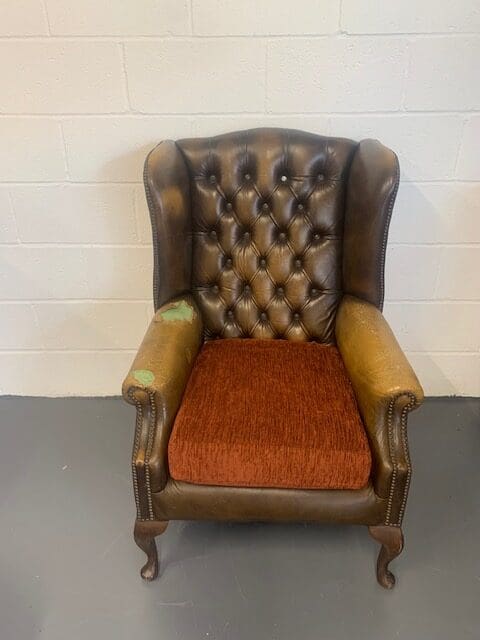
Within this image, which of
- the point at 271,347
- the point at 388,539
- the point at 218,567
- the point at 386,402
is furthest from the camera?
the point at 271,347

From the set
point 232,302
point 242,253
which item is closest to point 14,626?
point 232,302

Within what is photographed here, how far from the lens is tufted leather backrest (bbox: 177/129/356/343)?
158cm

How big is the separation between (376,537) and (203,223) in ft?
3.36

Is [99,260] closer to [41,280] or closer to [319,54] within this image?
[41,280]

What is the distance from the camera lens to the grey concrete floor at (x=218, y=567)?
4.44ft

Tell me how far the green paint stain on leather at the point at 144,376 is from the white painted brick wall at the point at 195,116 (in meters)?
0.70

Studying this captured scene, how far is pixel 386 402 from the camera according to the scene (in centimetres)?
124

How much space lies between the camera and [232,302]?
1699 millimetres

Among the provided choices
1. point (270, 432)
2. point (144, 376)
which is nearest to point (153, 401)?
point (144, 376)

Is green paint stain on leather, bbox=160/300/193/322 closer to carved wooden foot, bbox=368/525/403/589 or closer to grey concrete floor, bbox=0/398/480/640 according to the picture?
grey concrete floor, bbox=0/398/480/640

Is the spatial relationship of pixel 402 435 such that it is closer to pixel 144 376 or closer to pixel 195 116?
pixel 144 376

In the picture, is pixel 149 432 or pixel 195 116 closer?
pixel 149 432

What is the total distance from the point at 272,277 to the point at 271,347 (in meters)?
0.23

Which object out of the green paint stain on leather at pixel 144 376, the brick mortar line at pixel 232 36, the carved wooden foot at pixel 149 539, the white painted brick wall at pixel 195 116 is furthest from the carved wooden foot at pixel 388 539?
the brick mortar line at pixel 232 36
